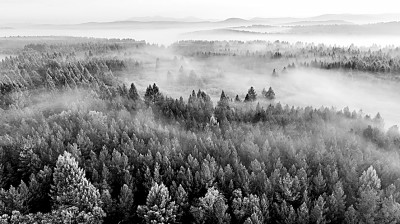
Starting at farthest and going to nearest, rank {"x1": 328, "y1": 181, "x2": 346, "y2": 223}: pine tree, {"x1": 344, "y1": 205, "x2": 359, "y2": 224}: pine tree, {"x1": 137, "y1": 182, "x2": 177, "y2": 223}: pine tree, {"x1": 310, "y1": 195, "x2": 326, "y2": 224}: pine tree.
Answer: {"x1": 137, "y1": 182, "x2": 177, "y2": 223}: pine tree
{"x1": 328, "y1": 181, "x2": 346, "y2": 223}: pine tree
{"x1": 344, "y1": 205, "x2": 359, "y2": 224}: pine tree
{"x1": 310, "y1": 195, "x2": 326, "y2": 224}: pine tree

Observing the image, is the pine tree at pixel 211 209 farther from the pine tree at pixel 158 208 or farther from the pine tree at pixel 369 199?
the pine tree at pixel 369 199

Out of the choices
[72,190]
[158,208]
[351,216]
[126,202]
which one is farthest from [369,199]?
[72,190]

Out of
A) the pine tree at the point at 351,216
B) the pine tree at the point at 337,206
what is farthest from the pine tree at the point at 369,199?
the pine tree at the point at 337,206

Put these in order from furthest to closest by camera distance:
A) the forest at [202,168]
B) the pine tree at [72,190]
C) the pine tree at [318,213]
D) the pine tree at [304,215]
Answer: the pine tree at [72,190] < the forest at [202,168] < the pine tree at [304,215] < the pine tree at [318,213]

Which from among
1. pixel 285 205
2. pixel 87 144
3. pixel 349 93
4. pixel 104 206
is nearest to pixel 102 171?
pixel 104 206

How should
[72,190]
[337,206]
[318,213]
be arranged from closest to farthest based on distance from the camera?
[318,213] → [337,206] → [72,190]

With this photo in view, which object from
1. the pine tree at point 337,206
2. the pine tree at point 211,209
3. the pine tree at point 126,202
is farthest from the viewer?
the pine tree at point 126,202

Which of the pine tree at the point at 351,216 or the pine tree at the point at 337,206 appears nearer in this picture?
the pine tree at the point at 351,216

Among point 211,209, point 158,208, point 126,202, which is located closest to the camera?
point 211,209

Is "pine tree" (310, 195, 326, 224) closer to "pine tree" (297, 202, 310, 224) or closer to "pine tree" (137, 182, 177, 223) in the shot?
"pine tree" (297, 202, 310, 224)

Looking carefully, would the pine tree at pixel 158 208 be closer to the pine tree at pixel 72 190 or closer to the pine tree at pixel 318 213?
the pine tree at pixel 72 190

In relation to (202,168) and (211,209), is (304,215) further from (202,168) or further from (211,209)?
(202,168)

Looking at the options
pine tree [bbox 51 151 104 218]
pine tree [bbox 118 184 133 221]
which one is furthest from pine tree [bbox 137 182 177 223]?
pine tree [bbox 51 151 104 218]

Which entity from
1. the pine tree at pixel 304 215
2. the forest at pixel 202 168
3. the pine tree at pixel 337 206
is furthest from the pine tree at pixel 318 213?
the pine tree at pixel 337 206
